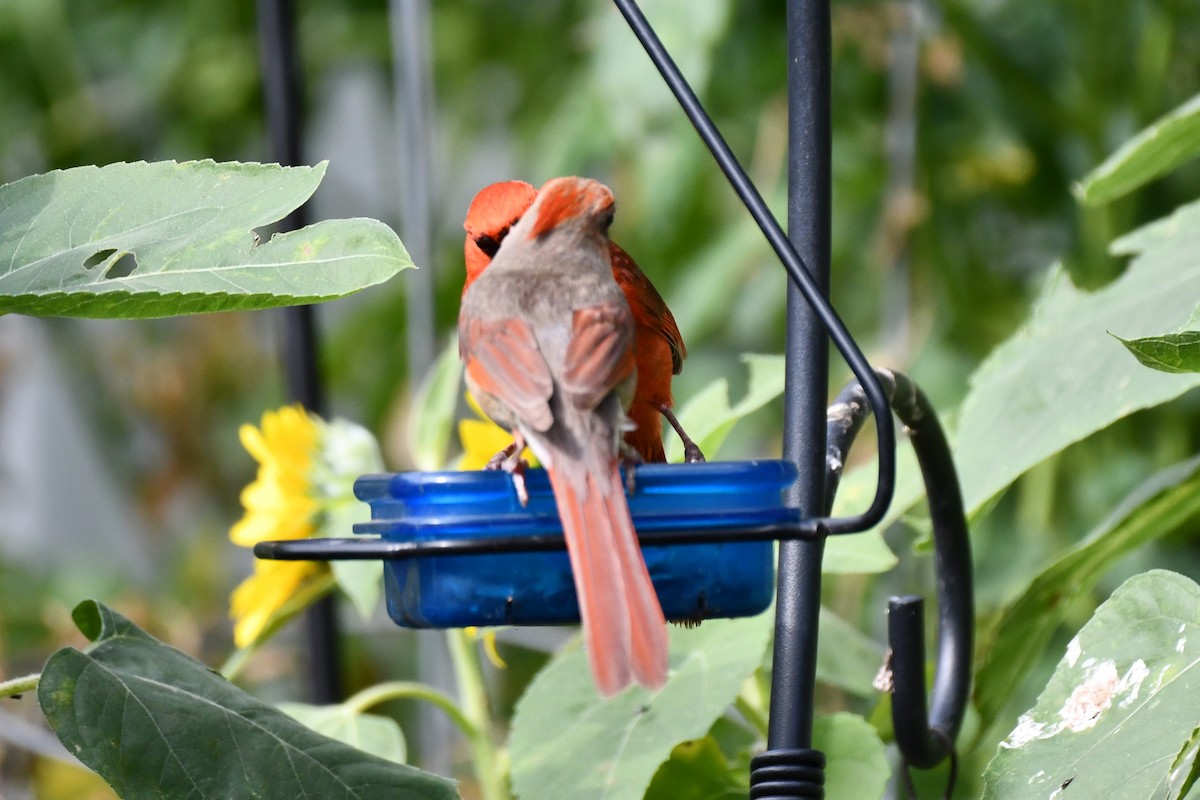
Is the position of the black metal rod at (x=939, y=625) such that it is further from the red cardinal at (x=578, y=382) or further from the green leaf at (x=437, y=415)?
the green leaf at (x=437, y=415)

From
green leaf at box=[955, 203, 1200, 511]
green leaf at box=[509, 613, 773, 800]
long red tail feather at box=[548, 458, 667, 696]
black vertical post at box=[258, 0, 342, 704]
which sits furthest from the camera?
black vertical post at box=[258, 0, 342, 704]

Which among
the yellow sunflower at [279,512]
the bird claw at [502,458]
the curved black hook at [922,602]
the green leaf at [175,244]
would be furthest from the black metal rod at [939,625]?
the yellow sunflower at [279,512]

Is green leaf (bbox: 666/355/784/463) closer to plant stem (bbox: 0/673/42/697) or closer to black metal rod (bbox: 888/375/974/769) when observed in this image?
black metal rod (bbox: 888/375/974/769)

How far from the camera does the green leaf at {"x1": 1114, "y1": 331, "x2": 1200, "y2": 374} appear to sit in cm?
64

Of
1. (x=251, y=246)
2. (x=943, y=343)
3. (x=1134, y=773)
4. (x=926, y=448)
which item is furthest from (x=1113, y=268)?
(x=251, y=246)

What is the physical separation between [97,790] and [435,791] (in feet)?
4.85

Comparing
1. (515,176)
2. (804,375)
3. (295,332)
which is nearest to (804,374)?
(804,375)

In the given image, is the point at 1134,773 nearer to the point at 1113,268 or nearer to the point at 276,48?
the point at 276,48

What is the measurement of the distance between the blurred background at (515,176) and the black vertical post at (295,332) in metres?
0.12

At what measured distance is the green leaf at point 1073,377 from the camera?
2.91 feet

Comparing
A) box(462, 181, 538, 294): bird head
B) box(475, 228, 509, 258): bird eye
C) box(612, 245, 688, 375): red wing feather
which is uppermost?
box(462, 181, 538, 294): bird head

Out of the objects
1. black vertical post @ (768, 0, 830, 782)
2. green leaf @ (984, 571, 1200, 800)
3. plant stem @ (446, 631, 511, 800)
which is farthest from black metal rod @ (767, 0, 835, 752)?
plant stem @ (446, 631, 511, 800)

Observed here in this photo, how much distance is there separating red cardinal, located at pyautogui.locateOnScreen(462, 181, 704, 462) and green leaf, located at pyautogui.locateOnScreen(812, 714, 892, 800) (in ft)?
0.59

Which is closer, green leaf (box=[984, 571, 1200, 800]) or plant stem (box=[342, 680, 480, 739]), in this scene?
green leaf (box=[984, 571, 1200, 800])
